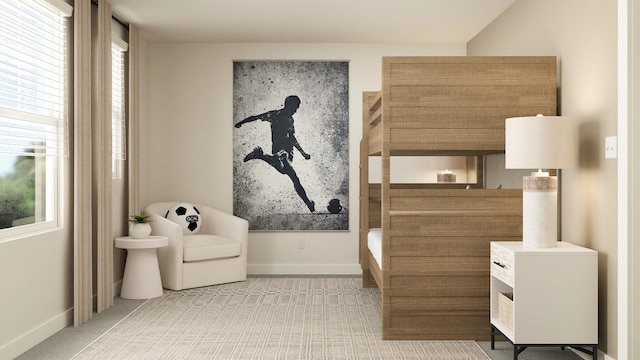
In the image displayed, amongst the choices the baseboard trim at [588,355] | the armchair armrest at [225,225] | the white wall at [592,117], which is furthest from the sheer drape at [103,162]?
the baseboard trim at [588,355]

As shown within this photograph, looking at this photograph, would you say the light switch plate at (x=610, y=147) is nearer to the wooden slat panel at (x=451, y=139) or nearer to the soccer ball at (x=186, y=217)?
the wooden slat panel at (x=451, y=139)

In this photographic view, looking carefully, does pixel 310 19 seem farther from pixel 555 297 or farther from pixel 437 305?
pixel 555 297

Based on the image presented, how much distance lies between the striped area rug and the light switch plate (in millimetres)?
1378

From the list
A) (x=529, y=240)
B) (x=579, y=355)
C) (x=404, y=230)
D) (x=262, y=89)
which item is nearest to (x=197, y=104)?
(x=262, y=89)

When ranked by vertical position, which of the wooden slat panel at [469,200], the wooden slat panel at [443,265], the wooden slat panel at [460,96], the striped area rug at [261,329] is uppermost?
the wooden slat panel at [460,96]

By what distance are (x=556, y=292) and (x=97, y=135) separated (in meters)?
3.42

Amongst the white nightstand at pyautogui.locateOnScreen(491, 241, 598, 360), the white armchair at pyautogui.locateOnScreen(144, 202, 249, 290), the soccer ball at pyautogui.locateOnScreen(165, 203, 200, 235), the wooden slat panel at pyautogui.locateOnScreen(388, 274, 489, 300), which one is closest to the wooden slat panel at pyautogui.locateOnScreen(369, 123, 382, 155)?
the wooden slat panel at pyautogui.locateOnScreen(388, 274, 489, 300)

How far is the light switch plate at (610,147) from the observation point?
319 cm

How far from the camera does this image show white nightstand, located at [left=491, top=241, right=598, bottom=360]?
334cm

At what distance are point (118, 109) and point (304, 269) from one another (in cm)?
251

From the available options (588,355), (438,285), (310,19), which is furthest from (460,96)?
(310,19)

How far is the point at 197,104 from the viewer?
21.0 feet

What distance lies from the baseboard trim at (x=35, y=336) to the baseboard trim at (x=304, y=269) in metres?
2.40

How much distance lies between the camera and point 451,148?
12.7 ft
